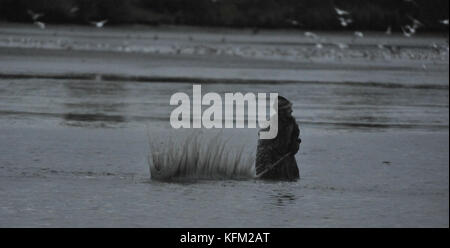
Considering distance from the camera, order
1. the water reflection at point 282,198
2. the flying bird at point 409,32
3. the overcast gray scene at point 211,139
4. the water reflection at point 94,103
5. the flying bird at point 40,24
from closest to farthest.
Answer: the overcast gray scene at point 211,139 → the water reflection at point 282,198 → the water reflection at point 94,103 → the flying bird at point 409,32 → the flying bird at point 40,24

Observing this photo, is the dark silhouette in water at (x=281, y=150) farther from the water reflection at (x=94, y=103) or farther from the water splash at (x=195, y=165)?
the water reflection at (x=94, y=103)

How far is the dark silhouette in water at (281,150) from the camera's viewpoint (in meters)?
13.0

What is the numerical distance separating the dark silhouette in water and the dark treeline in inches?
2213

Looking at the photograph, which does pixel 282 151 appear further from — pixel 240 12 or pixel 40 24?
pixel 240 12

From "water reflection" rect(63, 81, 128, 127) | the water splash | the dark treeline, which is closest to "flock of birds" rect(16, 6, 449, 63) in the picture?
the dark treeline

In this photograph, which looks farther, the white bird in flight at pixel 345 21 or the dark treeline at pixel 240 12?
the white bird in flight at pixel 345 21

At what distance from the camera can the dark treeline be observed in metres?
69.9

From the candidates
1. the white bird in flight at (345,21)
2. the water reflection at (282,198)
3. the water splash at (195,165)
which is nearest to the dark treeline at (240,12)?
the white bird in flight at (345,21)

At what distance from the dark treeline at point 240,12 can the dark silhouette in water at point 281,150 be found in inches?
2213

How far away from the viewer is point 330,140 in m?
18.0

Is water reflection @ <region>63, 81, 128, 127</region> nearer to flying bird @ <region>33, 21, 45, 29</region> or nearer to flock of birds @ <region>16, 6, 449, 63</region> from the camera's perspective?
flock of birds @ <region>16, 6, 449, 63</region>

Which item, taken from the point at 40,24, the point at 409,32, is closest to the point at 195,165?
the point at 40,24
